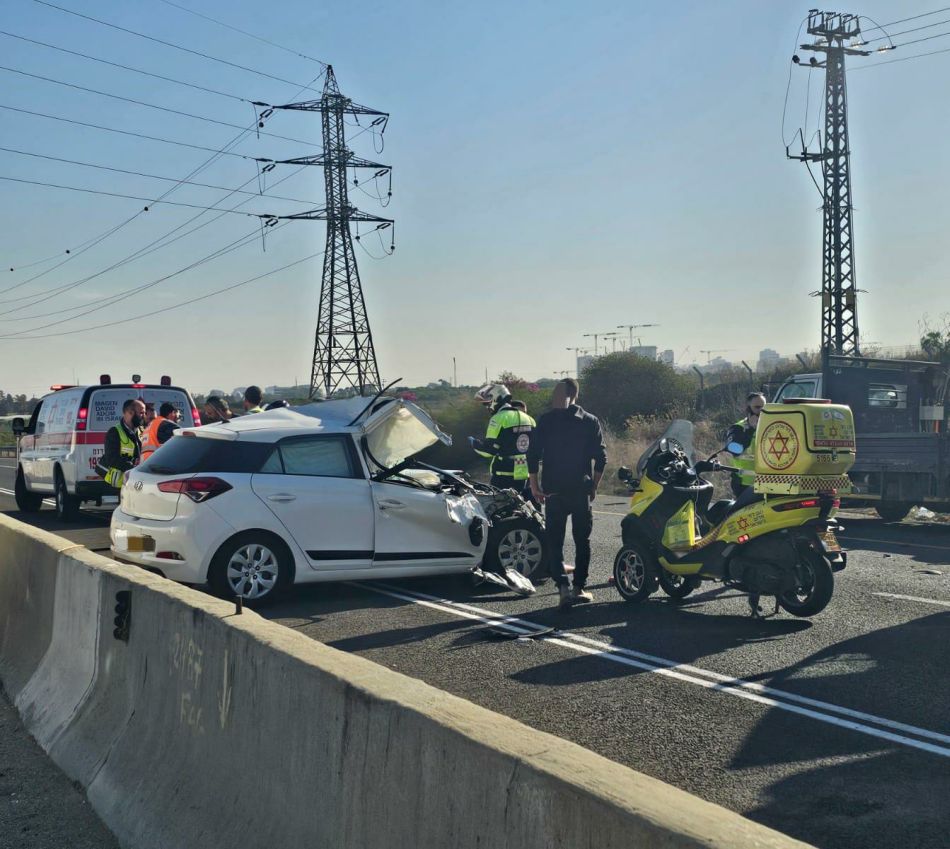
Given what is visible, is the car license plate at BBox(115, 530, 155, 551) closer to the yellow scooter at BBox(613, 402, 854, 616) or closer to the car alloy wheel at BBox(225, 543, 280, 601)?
the car alloy wheel at BBox(225, 543, 280, 601)

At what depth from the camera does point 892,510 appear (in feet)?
52.7

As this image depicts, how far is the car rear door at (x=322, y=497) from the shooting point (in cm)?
927

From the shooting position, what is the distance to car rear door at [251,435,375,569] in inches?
365

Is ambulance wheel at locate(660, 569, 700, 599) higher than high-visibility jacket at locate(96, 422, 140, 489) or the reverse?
the reverse

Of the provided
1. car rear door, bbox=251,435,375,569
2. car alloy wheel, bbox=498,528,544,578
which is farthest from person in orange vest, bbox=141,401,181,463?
car alloy wheel, bbox=498,528,544,578

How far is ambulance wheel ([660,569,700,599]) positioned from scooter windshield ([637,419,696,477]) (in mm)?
897

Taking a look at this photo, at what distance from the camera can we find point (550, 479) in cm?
907

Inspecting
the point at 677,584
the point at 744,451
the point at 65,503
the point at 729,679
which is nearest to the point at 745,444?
the point at 744,451

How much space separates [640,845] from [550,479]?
6748mm

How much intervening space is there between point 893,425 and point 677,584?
8.59 m

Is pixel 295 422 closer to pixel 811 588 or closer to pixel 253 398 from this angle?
pixel 253 398

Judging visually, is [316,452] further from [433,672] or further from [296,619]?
[433,672]

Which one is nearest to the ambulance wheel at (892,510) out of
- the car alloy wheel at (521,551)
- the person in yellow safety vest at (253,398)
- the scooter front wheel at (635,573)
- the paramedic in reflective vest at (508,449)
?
the paramedic in reflective vest at (508,449)

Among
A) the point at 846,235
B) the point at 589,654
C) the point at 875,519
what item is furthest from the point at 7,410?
the point at 589,654
